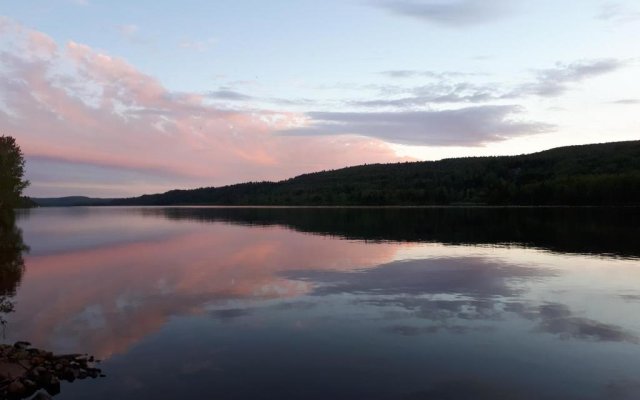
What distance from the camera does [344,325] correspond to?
21234 millimetres

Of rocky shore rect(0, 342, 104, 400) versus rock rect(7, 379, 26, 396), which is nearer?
rock rect(7, 379, 26, 396)

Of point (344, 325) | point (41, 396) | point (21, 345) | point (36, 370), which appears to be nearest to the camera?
point (41, 396)

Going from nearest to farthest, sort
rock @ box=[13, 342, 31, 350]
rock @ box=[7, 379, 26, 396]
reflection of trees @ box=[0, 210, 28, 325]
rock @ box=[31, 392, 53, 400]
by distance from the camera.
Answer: rock @ box=[31, 392, 53, 400] → rock @ box=[7, 379, 26, 396] → rock @ box=[13, 342, 31, 350] → reflection of trees @ box=[0, 210, 28, 325]

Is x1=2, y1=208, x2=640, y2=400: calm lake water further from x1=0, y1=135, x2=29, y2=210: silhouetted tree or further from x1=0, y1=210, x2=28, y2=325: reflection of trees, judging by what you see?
x1=0, y1=135, x2=29, y2=210: silhouetted tree

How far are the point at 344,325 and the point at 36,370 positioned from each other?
11.4 m

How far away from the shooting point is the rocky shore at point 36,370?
1364 cm

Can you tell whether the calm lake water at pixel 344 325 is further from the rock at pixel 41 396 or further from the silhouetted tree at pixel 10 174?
the silhouetted tree at pixel 10 174

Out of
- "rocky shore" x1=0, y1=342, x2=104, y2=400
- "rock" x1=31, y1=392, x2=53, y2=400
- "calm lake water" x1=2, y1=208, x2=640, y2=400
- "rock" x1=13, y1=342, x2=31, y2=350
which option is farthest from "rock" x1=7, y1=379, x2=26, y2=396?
"rock" x1=13, y1=342, x2=31, y2=350

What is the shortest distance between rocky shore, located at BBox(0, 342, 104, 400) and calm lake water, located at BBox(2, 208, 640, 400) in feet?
A: 1.91

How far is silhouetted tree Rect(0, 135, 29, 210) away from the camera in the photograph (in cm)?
8063

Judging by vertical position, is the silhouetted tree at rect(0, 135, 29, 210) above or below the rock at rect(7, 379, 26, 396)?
above

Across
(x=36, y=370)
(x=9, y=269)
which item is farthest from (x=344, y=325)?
(x=9, y=269)

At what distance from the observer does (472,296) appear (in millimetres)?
27172

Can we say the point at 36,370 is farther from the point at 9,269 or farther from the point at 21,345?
the point at 9,269
